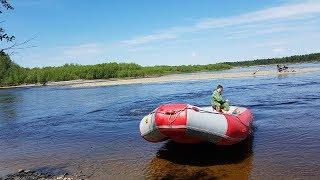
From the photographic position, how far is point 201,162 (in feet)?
39.5

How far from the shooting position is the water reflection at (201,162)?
1092 cm

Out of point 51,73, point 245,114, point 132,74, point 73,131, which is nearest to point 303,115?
point 245,114

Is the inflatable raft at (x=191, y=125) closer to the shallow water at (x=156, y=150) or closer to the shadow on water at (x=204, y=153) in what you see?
the shadow on water at (x=204, y=153)

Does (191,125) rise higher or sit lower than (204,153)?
higher

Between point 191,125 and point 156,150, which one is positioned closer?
point 191,125

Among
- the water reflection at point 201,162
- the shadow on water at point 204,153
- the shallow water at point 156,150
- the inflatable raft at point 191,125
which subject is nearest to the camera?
the water reflection at point 201,162

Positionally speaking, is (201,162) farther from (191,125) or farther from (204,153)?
(191,125)

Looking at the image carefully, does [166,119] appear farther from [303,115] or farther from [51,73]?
[51,73]

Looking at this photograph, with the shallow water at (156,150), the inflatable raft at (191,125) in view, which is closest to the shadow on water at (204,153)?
the shallow water at (156,150)

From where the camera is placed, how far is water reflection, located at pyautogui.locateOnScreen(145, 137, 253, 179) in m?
10.9

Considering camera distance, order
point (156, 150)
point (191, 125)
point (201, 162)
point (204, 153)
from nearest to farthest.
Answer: point (191, 125) → point (201, 162) → point (204, 153) → point (156, 150)

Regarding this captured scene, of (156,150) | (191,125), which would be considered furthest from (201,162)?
(156,150)

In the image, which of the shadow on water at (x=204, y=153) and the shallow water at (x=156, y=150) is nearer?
the shallow water at (x=156, y=150)

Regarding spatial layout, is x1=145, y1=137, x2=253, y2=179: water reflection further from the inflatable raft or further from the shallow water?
the inflatable raft
